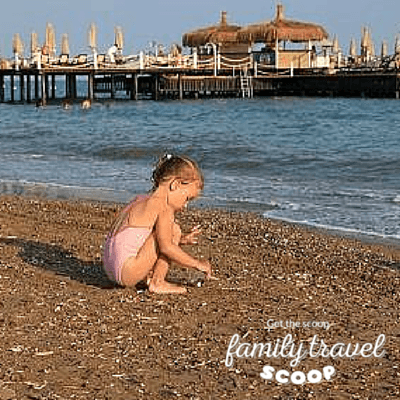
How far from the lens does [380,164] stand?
1406 cm

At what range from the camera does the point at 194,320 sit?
13.5 feet

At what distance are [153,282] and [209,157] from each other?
443 inches

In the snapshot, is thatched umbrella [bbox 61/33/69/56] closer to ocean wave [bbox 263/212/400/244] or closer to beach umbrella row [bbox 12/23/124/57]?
beach umbrella row [bbox 12/23/124/57]

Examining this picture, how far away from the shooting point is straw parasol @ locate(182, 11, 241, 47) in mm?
43656

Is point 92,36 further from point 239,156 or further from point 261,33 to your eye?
point 239,156

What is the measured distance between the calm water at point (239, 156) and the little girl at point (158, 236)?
10.5 ft

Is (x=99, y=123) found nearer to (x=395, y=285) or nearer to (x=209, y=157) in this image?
(x=209, y=157)

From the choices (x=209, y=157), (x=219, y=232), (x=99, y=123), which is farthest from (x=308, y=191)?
(x=99, y=123)

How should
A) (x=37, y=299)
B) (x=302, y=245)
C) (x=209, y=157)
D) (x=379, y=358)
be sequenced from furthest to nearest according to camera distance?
(x=209, y=157)
(x=302, y=245)
(x=37, y=299)
(x=379, y=358)

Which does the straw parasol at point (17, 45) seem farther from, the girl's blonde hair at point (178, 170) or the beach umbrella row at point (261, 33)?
the girl's blonde hair at point (178, 170)

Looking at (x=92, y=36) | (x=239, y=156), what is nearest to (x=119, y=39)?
(x=92, y=36)

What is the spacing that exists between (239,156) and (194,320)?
452 inches

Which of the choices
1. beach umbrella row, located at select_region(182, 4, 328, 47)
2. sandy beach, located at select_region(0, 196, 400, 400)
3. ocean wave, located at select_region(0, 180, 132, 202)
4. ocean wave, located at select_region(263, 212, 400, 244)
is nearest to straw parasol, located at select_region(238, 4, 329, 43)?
beach umbrella row, located at select_region(182, 4, 328, 47)

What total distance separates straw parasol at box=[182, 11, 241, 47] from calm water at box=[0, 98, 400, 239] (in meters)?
12.1
